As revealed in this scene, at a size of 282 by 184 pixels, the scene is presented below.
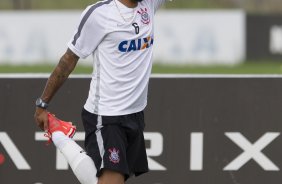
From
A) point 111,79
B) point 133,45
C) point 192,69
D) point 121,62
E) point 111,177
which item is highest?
point 133,45

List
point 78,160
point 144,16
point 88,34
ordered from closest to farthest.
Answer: point 88,34 → point 144,16 → point 78,160

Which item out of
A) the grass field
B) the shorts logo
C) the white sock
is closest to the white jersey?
the shorts logo

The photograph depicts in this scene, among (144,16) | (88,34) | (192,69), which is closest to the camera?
(88,34)

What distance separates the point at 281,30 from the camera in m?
23.0

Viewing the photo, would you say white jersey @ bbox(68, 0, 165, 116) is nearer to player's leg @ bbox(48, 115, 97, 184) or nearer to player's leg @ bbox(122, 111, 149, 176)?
player's leg @ bbox(122, 111, 149, 176)

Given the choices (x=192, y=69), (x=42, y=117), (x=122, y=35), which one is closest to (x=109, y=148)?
(x=42, y=117)

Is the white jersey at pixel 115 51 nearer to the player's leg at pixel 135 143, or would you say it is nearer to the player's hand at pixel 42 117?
the player's leg at pixel 135 143

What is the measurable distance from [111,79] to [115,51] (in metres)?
0.18

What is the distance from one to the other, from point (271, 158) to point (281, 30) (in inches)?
603

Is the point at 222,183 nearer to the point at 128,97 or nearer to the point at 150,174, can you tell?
the point at 150,174

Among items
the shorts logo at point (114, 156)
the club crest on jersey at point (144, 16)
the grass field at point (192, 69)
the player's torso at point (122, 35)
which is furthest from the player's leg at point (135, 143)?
the grass field at point (192, 69)

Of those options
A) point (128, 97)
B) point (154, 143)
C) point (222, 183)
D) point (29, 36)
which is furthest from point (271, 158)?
point (29, 36)

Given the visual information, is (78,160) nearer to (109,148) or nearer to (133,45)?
(109,148)

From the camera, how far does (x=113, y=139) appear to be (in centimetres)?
650
